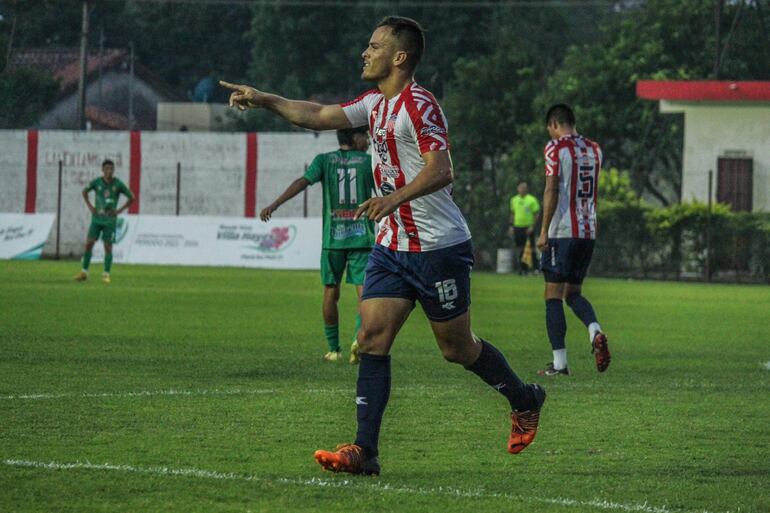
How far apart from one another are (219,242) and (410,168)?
27.8 metres

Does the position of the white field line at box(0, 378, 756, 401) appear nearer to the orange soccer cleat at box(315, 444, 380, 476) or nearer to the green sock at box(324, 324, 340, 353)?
the green sock at box(324, 324, 340, 353)

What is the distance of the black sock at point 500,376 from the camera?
7.66 m

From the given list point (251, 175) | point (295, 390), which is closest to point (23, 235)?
point (251, 175)

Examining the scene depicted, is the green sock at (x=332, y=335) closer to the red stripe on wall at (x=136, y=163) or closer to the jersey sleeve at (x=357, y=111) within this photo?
the jersey sleeve at (x=357, y=111)

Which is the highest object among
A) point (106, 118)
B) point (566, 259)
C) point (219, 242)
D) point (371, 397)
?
point (106, 118)

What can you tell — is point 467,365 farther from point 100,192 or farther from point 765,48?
point 765,48

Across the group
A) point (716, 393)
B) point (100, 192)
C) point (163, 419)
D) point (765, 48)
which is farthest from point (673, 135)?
point (163, 419)

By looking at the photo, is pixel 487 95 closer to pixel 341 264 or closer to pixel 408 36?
pixel 341 264

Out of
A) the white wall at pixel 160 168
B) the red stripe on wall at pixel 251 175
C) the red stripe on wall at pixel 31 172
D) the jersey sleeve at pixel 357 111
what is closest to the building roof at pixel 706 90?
the white wall at pixel 160 168

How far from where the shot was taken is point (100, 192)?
26.2 m

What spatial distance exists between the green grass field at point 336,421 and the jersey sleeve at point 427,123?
4.90 ft

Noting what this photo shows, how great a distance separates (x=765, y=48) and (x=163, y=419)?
35.6m

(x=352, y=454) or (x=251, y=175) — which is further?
(x=251, y=175)

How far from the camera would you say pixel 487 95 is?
50938mm
